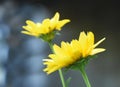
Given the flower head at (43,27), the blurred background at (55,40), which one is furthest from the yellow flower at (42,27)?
the blurred background at (55,40)

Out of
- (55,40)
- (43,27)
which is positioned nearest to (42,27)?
(43,27)

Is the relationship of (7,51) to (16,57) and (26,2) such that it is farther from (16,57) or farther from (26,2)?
(26,2)

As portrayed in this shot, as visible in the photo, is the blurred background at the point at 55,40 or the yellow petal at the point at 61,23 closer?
the yellow petal at the point at 61,23

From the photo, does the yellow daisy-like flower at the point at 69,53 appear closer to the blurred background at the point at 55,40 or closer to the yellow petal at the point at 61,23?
the yellow petal at the point at 61,23

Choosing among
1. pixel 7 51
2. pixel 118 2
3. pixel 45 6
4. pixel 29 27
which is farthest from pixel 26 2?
pixel 29 27

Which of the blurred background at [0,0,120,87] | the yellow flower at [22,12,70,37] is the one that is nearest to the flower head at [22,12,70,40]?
the yellow flower at [22,12,70,37]

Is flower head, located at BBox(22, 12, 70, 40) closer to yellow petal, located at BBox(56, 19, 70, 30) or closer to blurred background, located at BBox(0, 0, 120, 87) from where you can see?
yellow petal, located at BBox(56, 19, 70, 30)
